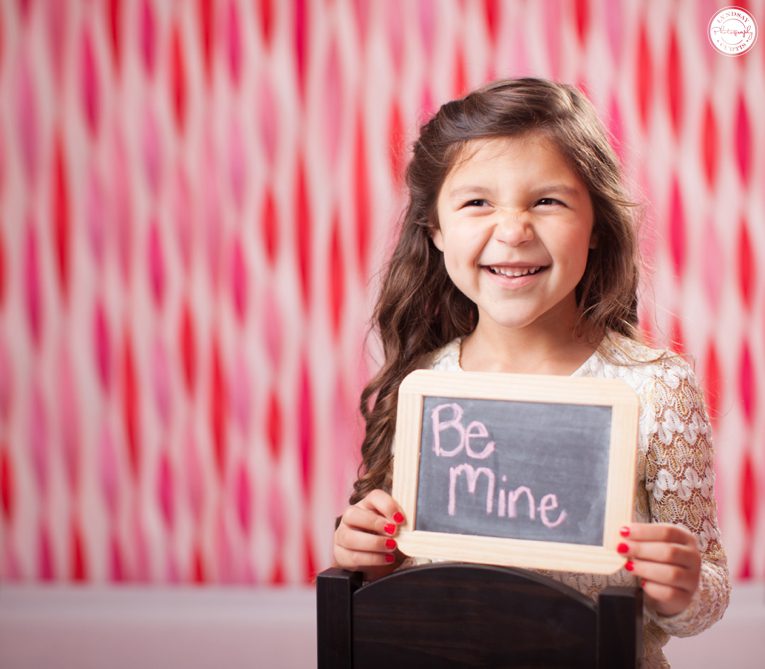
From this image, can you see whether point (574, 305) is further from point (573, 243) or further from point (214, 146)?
point (214, 146)

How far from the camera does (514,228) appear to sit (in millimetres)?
1152

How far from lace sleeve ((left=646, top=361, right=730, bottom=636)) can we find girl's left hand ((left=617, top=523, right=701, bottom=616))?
17cm

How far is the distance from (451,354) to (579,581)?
1.19 feet

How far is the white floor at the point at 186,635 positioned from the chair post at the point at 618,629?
1147mm

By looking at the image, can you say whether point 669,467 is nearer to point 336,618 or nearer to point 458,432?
point 458,432

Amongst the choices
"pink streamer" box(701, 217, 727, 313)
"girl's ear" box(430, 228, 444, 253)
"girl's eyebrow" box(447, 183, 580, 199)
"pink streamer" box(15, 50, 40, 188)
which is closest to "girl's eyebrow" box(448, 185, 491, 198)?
"girl's eyebrow" box(447, 183, 580, 199)

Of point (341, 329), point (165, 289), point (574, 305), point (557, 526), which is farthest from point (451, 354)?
point (165, 289)

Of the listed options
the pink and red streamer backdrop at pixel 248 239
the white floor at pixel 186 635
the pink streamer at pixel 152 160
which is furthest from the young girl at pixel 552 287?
the pink streamer at pixel 152 160

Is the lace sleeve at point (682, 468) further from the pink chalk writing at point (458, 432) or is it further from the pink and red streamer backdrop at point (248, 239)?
the pink and red streamer backdrop at point (248, 239)

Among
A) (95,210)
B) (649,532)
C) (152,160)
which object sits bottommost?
(649,532)

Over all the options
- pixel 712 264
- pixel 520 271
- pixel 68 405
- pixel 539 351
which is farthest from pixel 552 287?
pixel 68 405

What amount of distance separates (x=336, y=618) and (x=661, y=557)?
331 millimetres

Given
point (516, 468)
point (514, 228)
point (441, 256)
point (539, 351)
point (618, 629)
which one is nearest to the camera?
point (618, 629)

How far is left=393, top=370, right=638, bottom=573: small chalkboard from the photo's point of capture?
993 mm
